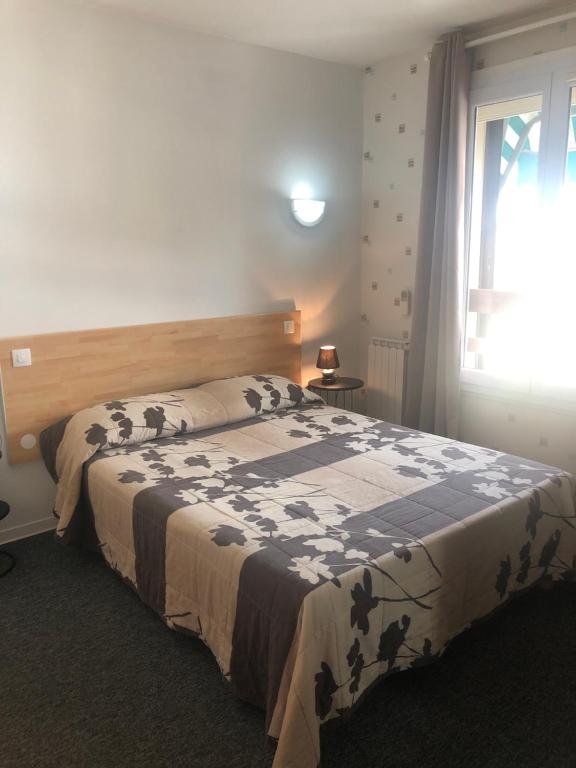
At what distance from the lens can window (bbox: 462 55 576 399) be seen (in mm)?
3236

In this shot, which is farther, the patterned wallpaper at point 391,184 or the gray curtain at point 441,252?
the patterned wallpaper at point 391,184

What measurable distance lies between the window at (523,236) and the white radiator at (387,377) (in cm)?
44

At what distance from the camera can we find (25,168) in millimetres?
2936

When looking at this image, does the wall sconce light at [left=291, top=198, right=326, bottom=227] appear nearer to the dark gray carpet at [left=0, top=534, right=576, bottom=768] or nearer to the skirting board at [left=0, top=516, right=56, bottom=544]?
the skirting board at [left=0, top=516, right=56, bottom=544]

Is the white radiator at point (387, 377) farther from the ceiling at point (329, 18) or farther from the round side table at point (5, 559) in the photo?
the round side table at point (5, 559)

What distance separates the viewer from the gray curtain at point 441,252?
3480 mm

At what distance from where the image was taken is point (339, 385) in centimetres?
400

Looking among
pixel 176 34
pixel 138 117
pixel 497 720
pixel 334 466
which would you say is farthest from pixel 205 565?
pixel 176 34

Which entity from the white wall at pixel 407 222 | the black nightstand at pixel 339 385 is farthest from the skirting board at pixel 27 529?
the white wall at pixel 407 222

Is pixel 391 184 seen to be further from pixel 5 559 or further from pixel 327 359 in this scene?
pixel 5 559

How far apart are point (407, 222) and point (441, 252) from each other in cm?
51

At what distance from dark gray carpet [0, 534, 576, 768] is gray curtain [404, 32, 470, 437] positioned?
1476mm

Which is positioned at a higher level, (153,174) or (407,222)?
(153,174)

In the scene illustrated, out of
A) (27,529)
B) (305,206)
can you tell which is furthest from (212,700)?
(305,206)
